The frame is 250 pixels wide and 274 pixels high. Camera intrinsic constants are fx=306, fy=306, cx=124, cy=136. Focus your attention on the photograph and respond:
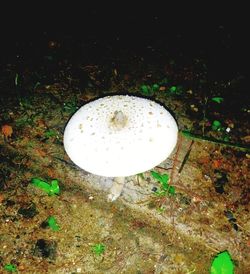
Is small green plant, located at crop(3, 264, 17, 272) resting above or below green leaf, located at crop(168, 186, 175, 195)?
below

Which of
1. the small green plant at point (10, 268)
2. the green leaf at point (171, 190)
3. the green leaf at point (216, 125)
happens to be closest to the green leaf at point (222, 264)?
the green leaf at point (171, 190)

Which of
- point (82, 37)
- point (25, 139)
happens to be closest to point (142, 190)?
point (25, 139)

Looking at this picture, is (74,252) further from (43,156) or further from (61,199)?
(43,156)

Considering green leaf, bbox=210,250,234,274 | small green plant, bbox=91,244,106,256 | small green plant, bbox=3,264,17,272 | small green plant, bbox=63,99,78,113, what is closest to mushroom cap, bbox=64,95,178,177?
small green plant, bbox=91,244,106,256

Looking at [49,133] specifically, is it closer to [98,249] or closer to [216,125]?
[98,249]

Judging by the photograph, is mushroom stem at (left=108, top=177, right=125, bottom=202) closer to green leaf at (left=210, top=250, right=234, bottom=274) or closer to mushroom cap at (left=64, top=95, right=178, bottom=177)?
mushroom cap at (left=64, top=95, right=178, bottom=177)
